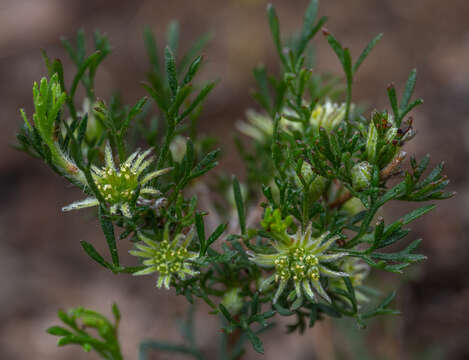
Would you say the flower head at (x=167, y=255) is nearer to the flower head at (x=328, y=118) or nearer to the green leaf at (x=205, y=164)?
the green leaf at (x=205, y=164)

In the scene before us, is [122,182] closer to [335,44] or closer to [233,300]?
[233,300]

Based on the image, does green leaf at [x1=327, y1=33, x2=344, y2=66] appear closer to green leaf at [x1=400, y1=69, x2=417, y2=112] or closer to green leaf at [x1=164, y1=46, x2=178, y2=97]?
green leaf at [x1=400, y1=69, x2=417, y2=112]

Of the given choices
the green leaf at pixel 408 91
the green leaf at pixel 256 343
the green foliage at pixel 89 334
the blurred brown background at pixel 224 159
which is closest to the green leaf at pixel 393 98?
the green leaf at pixel 408 91

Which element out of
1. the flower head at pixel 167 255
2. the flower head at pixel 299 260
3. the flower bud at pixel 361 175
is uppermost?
the flower bud at pixel 361 175

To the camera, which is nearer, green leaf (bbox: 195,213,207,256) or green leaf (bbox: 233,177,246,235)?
green leaf (bbox: 195,213,207,256)

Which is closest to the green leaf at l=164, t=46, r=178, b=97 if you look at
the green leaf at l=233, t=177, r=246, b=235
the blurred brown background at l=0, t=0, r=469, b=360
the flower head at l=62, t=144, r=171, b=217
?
the flower head at l=62, t=144, r=171, b=217

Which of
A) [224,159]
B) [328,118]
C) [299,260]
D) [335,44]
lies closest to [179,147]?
[328,118]
